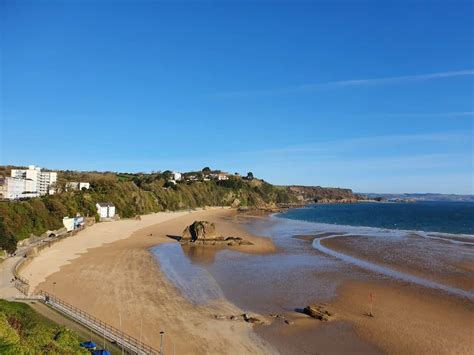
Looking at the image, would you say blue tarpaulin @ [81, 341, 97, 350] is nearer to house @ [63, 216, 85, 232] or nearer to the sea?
the sea

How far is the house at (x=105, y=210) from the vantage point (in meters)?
84.0

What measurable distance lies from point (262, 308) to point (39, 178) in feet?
342

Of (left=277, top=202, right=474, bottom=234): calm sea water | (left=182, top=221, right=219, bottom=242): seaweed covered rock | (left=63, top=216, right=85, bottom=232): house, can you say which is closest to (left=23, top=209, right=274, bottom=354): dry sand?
(left=63, top=216, right=85, bottom=232): house

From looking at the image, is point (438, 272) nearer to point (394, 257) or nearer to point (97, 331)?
point (394, 257)

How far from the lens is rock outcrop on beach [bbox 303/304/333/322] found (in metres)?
26.4

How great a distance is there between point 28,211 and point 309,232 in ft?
163

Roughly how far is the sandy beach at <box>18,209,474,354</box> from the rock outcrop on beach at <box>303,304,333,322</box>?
0.50 meters

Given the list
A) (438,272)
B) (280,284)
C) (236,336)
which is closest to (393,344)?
(236,336)

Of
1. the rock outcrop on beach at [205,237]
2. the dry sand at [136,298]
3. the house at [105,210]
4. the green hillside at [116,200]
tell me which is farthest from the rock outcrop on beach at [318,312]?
the house at [105,210]

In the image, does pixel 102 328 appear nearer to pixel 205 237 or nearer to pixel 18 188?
pixel 205 237

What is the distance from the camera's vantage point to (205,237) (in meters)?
60.6

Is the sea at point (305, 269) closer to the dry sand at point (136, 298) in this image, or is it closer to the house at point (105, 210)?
the dry sand at point (136, 298)

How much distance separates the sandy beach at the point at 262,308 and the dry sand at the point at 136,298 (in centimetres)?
6

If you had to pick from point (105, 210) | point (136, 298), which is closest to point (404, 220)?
point (105, 210)
